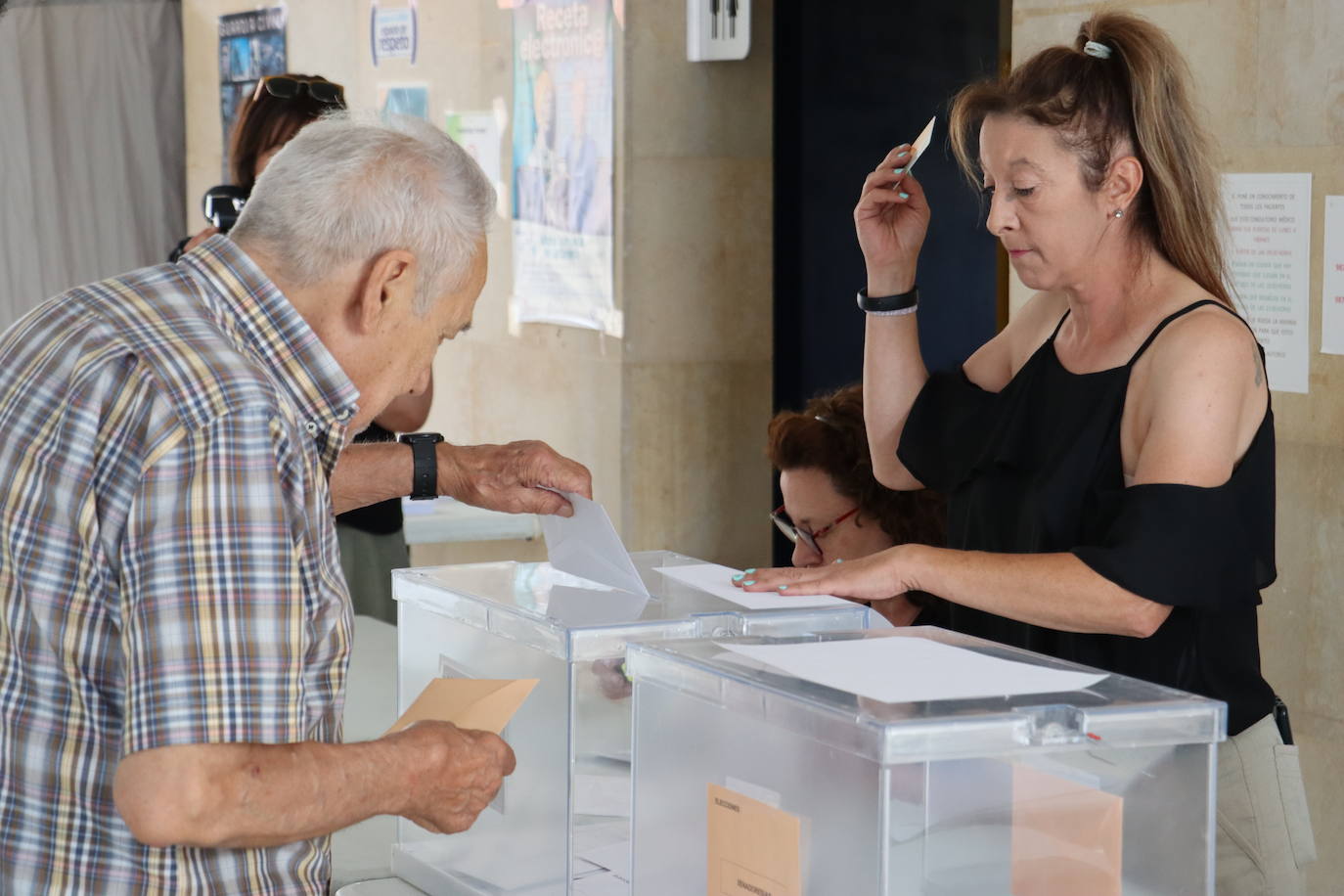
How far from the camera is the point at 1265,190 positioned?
8.79 feet

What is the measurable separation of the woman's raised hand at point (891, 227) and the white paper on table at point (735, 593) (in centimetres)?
58

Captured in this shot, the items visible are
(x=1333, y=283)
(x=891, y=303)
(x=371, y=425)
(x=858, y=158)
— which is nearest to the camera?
(x=891, y=303)

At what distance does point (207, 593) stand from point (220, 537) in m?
0.04

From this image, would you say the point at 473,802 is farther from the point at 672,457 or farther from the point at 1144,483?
the point at 672,457

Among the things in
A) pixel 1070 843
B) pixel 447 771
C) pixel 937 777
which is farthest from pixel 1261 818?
pixel 447 771

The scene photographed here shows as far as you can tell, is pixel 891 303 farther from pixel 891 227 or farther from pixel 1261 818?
pixel 1261 818

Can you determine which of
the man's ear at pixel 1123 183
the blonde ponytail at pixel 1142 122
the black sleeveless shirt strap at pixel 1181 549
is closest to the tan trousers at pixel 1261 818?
the black sleeveless shirt strap at pixel 1181 549

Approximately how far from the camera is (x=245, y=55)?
6633 mm

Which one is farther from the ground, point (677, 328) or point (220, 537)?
point (220, 537)

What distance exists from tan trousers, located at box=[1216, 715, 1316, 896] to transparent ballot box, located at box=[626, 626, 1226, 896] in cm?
40

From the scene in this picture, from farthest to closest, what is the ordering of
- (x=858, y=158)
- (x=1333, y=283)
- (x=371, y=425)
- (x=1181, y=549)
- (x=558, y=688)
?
1. (x=858, y=158)
2. (x=371, y=425)
3. (x=1333, y=283)
4. (x=1181, y=549)
5. (x=558, y=688)

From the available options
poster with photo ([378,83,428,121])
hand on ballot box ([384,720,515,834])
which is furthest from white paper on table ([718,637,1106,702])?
poster with photo ([378,83,428,121])

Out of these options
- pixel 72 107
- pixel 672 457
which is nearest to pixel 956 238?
pixel 672 457

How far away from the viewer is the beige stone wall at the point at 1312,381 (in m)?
2.58
